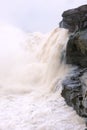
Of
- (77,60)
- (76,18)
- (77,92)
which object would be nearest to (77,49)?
(77,60)

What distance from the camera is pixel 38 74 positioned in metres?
12.7

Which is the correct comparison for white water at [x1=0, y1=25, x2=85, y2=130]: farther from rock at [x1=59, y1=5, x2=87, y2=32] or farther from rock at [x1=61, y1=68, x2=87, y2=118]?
rock at [x1=59, y1=5, x2=87, y2=32]

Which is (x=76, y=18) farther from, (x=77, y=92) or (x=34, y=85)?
(x=77, y=92)

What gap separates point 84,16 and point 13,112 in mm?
3693

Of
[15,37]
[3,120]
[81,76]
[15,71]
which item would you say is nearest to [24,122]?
[3,120]

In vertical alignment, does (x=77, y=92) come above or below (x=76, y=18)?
below

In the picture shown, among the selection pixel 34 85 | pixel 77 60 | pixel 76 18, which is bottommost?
pixel 34 85

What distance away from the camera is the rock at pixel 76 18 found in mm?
10203

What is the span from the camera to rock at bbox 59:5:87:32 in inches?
402

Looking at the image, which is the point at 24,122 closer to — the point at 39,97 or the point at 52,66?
the point at 39,97

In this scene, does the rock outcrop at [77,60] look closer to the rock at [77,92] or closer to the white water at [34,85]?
the rock at [77,92]

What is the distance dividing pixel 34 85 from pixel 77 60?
7.43ft

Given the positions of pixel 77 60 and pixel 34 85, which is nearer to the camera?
pixel 77 60

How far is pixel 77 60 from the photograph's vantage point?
10.6 m
